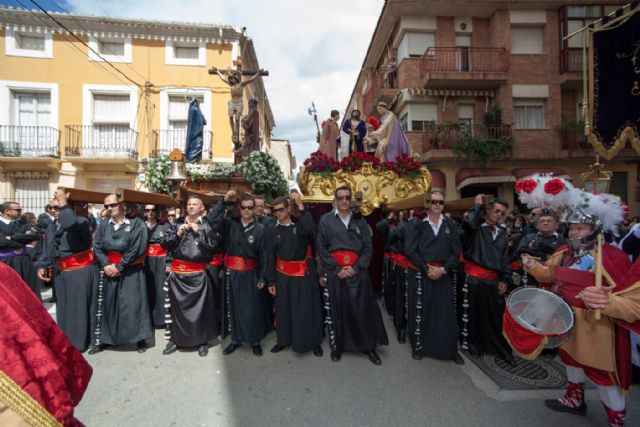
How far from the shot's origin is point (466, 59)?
14039mm

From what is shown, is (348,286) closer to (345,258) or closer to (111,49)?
(345,258)

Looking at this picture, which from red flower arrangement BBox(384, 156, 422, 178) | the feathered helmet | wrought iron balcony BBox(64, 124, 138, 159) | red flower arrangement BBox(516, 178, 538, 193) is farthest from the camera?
wrought iron balcony BBox(64, 124, 138, 159)

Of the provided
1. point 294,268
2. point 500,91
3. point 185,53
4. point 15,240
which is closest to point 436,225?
point 294,268

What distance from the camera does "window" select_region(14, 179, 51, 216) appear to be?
13.3 m

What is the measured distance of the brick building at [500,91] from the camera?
43.4ft

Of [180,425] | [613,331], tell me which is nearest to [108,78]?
[180,425]

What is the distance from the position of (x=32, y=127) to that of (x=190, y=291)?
47.4 feet

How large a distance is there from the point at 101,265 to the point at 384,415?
12.2 feet

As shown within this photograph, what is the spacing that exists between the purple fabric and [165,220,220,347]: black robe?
347cm

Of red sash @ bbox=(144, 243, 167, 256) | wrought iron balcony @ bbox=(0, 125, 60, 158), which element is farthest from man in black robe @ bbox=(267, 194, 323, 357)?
wrought iron balcony @ bbox=(0, 125, 60, 158)

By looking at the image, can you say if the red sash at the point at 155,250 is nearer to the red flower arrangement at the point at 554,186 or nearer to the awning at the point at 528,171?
the red flower arrangement at the point at 554,186

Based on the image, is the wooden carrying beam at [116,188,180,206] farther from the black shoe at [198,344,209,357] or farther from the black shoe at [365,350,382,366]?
the black shoe at [365,350,382,366]

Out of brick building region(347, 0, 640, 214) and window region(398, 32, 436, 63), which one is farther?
window region(398, 32, 436, 63)

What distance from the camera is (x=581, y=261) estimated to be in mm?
2475
